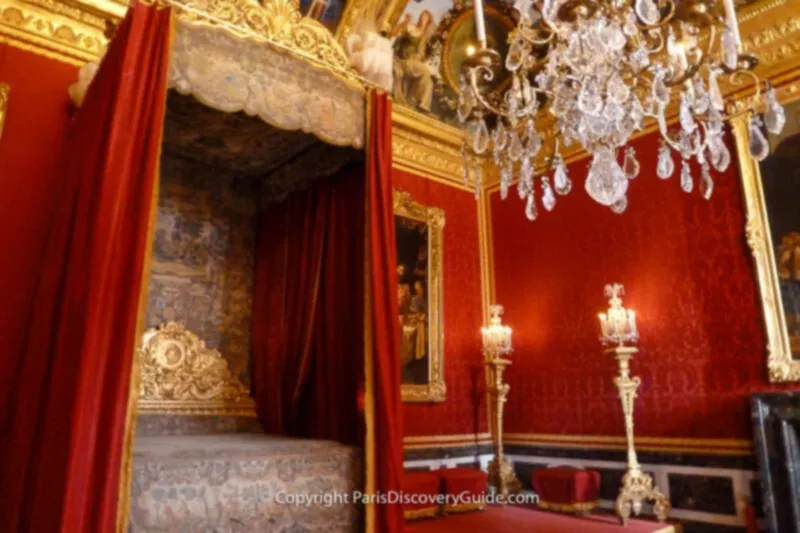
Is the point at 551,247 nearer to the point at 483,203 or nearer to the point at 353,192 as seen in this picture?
the point at 483,203

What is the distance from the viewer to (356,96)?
3838 millimetres

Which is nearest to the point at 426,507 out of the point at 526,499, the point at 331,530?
the point at 526,499

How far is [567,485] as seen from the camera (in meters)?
4.96

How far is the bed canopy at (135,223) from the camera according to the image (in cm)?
241

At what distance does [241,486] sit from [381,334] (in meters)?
1.14

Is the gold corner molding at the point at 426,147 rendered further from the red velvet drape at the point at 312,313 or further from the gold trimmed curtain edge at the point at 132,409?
the gold trimmed curtain edge at the point at 132,409

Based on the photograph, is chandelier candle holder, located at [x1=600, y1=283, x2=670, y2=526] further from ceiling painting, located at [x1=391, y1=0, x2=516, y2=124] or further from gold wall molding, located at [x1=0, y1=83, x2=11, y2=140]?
gold wall molding, located at [x1=0, y1=83, x2=11, y2=140]

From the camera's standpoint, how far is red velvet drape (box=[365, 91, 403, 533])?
131 inches

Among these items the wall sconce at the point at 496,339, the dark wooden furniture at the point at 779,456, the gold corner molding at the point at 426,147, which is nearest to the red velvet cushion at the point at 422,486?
the wall sconce at the point at 496,339

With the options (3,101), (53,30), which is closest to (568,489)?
(3,101)

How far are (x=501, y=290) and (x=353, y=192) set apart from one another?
10.0 ft

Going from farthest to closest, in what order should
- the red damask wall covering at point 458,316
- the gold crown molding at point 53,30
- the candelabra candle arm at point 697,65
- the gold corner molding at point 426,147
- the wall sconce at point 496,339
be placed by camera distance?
the gold corner molding at point 426,147
the red damask wall covering at point 458,316
the wall sconce at point 496,339
the gold crown molding at point 53,30
the candelabra candle arm at point 697,65

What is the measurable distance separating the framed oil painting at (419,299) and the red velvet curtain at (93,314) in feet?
11.2

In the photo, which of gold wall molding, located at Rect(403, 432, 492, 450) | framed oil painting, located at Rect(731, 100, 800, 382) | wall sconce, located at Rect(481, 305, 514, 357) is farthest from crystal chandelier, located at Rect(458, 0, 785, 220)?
gold wall molding, located at Rect(403, 432, 492, 450)
